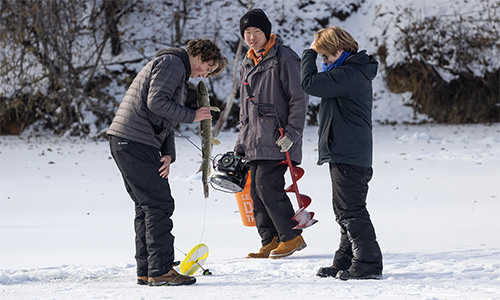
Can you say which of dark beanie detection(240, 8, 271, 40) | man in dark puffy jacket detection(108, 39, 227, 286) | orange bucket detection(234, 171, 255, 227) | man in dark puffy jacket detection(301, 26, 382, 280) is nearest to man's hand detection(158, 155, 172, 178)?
man in dark puffy jacket detection(108, 39, 227, 286)

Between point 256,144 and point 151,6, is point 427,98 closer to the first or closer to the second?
point 151,6

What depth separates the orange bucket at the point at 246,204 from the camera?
473 centimetres

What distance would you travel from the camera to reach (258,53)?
14.6 ft

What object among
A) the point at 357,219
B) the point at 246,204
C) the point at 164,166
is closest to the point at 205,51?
the point at 164,166

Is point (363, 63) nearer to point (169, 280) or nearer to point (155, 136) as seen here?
point (155, 136)

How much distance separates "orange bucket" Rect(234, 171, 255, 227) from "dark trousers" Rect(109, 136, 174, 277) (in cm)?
113

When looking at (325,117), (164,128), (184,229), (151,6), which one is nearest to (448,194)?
(184,229)

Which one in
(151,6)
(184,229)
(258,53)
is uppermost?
(151,6)

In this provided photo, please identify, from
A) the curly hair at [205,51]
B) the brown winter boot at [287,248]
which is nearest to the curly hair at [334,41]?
the curly hair at [205,51]

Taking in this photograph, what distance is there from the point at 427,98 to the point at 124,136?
13170 mm

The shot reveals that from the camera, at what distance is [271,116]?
435cm

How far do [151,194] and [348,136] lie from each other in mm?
1199

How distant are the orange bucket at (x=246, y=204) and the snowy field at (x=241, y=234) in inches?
9.4

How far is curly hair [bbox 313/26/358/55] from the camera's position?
3654 mm
